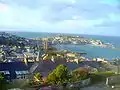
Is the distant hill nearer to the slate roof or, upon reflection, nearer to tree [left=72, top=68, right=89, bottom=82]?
the slate roof

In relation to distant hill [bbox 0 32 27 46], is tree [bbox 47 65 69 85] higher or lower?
higher

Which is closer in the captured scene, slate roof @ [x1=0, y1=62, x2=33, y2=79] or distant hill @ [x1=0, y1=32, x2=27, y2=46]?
slate roof @ [x1=0, y1=62, x2=33, y2=79]

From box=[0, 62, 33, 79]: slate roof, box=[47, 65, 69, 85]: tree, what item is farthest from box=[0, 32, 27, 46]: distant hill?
box=[47, 65, 69, 85]: tree

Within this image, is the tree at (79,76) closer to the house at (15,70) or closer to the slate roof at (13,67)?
the house at (15,70)

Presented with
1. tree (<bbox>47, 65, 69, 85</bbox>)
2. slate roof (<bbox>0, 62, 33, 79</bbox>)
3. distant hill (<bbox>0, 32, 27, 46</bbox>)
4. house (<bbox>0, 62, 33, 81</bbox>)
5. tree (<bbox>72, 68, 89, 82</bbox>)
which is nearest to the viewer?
tree (<bbox>47, 65, 69, 85</bbox>)

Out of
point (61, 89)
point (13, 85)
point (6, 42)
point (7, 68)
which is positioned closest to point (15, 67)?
point (7, 68)

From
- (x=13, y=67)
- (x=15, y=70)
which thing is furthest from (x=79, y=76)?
(x=13, y=67)

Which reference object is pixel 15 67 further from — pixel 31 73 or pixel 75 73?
pixel 75 73

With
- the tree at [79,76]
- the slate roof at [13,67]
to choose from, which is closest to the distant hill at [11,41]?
the slate roof at [13,67]
